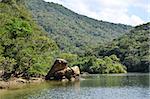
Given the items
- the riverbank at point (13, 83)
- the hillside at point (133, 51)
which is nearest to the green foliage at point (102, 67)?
the hillside at point (133, 51)

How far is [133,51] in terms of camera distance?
6801 inches

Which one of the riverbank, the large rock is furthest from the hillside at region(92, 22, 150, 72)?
the riverbank

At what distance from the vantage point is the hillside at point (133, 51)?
154100 mm

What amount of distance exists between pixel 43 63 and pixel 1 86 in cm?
2289

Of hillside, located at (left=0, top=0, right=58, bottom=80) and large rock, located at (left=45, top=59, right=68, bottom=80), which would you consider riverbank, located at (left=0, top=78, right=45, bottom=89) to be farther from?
large rock, located at (left=45, top=59, right=68, bottom=80)

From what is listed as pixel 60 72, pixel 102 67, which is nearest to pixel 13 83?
pixel 60 72

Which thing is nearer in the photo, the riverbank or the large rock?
the riverbank

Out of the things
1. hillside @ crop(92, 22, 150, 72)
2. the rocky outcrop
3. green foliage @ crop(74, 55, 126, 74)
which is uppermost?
hillside @ crop(92, 22, 150, 72)

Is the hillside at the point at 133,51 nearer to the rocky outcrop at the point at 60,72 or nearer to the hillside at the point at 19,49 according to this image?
the rocky outcrop at the point at 60,72

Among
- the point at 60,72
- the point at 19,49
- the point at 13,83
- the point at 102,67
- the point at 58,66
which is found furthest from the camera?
the point at 102,67

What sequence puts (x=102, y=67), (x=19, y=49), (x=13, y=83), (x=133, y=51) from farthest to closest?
(x=133, y=51)
(x=102, y=67)
(x=19, y=49)
(x=13, y=83)

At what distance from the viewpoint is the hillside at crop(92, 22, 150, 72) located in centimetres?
15410

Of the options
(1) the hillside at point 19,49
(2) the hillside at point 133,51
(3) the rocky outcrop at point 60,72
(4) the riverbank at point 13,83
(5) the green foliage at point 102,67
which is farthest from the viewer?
(2) the hillside at point 133,51

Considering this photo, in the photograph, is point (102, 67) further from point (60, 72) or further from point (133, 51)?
point (60, 72)
